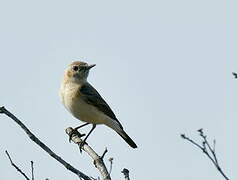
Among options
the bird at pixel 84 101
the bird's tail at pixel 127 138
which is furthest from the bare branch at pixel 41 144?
the bird's tail at pixel 127 138

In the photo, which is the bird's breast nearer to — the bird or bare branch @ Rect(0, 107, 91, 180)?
the bird

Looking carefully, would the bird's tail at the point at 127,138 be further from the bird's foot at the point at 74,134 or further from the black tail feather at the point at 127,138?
the bird's foot at the point at 74,134

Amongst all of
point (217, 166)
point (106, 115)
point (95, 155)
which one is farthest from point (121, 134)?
point (217, 166)


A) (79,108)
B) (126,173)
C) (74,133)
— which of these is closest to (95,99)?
(79,108)

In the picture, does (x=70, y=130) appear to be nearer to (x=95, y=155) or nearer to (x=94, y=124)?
(x=94, y=124)

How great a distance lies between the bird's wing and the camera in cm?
1376

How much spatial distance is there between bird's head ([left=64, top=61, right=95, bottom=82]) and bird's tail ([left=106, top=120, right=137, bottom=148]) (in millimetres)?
1261

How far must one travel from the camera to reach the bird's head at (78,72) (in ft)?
47.2

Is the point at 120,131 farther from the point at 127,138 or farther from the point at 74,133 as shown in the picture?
the point at 74,133

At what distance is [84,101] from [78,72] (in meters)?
1.06

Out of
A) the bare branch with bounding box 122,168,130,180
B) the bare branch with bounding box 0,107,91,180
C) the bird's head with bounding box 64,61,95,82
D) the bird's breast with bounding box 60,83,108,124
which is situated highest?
the bird's head with bounding box 64,61,95,82

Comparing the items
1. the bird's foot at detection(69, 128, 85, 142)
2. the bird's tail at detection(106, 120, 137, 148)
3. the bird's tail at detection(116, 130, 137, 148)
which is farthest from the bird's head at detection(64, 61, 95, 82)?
the bird's foot at detection(69, 128, 85, 142)

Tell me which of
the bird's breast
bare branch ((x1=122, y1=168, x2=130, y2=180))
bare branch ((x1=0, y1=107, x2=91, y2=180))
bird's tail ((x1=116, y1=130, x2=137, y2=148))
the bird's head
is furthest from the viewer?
the bird's head

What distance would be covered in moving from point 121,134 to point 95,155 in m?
5.91
